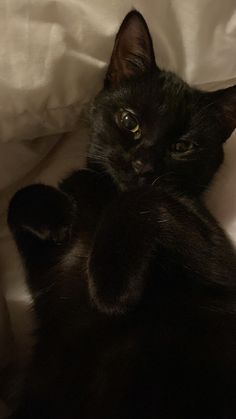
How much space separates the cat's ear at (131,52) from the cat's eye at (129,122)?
0.32 feet

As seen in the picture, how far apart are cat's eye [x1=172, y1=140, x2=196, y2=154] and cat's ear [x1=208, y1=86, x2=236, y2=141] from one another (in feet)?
0.37

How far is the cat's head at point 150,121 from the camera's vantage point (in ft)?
3.49

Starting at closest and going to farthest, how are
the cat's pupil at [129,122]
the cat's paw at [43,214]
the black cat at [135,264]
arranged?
the black cat at [135,264], the cat's paw at [43,214], the cat's pupil at [129,122]

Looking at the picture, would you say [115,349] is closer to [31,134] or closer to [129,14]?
[31,134]

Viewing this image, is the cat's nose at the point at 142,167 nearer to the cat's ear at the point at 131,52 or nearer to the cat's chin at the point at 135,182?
the cat's chin at the point at 135,182

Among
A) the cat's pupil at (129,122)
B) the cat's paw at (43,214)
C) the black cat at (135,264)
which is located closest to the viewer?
the black cat at (135,264)

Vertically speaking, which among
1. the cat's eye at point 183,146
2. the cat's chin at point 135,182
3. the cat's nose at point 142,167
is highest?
the cat's eye at point 183,146

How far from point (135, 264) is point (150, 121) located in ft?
1.06

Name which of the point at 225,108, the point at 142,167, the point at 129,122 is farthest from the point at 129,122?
the point at 225,108

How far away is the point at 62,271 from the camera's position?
1.05 meters

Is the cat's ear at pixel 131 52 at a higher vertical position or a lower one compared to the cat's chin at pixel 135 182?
→ higher

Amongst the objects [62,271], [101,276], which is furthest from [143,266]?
[62,271]

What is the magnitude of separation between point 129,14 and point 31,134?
0.31 meters

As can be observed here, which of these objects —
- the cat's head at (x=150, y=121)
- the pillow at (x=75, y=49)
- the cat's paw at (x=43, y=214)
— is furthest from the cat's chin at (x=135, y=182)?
the pillow at (x=75, y=49)
